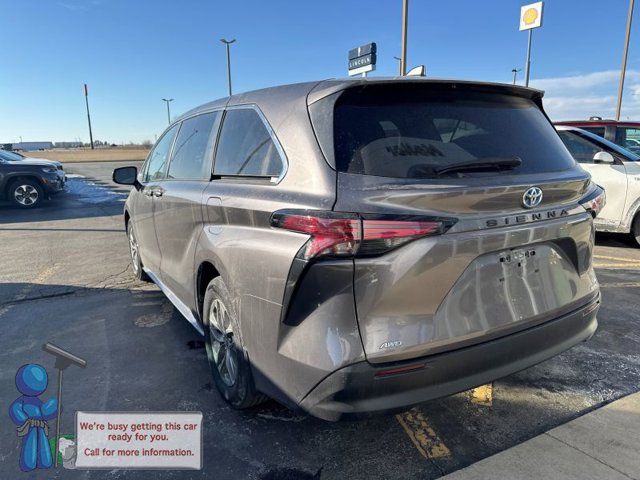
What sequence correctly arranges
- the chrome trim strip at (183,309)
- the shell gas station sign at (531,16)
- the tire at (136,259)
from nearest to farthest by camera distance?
the chrome trim strip at (183,309), the tire at (136,259), the shell gas station sign at (531,16)

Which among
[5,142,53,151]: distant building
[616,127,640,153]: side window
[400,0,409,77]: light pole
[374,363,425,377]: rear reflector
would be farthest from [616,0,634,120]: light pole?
[5,142,53,151]: distant building

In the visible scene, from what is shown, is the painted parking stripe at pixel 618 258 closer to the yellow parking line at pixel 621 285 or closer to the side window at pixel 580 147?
the yellow parking line at pixel 621 285

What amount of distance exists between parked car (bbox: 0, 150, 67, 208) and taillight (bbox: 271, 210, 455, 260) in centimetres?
1299

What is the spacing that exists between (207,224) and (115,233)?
6422 millimetres

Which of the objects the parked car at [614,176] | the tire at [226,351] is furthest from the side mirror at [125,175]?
the parked car at [614,176]

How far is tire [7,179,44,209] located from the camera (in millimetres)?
12102

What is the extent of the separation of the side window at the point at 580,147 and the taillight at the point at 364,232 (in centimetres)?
592

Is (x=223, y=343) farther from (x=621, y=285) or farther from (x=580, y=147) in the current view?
(x=580, y=147)

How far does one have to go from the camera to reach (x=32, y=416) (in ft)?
8.68

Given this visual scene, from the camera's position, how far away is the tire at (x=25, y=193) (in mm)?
12102

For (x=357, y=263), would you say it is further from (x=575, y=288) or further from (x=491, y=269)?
(x=575, y=288)

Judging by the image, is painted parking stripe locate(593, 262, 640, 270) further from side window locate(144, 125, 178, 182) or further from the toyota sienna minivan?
side window locate(144, 125, 178, 182)

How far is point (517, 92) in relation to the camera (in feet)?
8.39

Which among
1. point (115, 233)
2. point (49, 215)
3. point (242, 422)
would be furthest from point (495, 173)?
point (49, 215)
